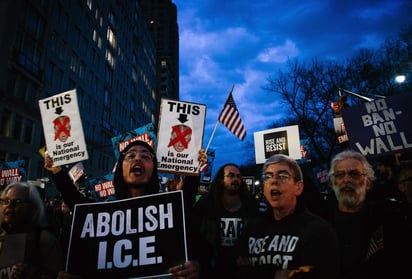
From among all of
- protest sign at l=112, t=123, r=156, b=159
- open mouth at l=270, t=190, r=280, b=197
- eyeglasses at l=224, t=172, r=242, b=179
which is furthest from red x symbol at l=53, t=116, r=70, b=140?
open mouth at l=270, t=190, r=280, b=197

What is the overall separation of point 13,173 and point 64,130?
8.28m

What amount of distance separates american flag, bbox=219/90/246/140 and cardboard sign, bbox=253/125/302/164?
6.52ft

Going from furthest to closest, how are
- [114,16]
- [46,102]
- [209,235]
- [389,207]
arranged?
1. [114,16]
2. [46,102]
3. [209,235]
4. [389,207]

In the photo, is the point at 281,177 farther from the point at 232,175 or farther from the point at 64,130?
the point at 64,130

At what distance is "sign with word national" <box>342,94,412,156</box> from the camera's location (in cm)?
439

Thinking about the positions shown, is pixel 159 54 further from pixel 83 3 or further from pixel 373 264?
pixel 373 264

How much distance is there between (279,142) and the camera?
8.88m

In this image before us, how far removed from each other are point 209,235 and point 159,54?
129707mm

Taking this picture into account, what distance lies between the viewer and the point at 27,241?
7.97 ft

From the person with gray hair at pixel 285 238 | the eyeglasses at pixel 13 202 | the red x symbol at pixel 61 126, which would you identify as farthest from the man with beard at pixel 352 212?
the red x symbol at pixel 61 126

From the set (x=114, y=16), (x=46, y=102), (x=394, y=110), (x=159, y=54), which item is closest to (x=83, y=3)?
(x=114, y=16)

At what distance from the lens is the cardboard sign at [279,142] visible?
8641mm

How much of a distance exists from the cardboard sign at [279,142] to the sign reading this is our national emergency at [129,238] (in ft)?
21.4

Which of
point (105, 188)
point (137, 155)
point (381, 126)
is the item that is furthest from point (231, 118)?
point (105, 188)
